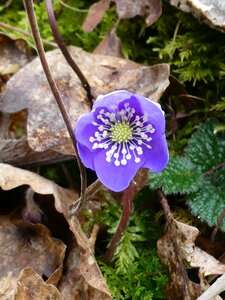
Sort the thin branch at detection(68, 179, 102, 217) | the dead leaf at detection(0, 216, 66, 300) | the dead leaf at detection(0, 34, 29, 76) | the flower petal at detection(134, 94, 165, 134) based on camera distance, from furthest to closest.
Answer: the dead leaf at detection(0, 34, 29, 76) < the dead leaf at detection(0, 216, 66, 300) < the thin branch at detection(68, 179, 102, 217) < the flower petal at detection(134, 94, 165, 134)

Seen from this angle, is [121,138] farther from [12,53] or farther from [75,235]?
[12,53]

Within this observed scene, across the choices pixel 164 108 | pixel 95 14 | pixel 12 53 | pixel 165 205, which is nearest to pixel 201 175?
pixel 165 205

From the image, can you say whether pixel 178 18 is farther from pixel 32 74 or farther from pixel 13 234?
pixel 13 234

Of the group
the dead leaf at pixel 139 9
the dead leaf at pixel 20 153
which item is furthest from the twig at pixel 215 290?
the dead leaf at pixel 139 9

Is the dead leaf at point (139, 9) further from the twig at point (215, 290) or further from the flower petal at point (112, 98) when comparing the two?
the twig at point (215, 290)

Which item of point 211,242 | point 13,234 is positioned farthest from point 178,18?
point 13,234

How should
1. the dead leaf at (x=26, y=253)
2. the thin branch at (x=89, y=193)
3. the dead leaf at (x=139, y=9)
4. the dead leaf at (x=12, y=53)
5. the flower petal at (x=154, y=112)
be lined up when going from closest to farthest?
the flower petal at (x=154, y=112), the thin branch at (x=89, y=193), the dead leaf at (x=26, y=253), the dead leaf at (x=139, y=9), the dead leaf at (x=12, y=53)

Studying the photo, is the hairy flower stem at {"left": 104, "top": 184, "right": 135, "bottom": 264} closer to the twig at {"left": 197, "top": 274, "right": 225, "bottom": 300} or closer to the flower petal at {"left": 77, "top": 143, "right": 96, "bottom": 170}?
the flower petal at {"left": 77, "top": 143, "right": 96, "bottom": 170}

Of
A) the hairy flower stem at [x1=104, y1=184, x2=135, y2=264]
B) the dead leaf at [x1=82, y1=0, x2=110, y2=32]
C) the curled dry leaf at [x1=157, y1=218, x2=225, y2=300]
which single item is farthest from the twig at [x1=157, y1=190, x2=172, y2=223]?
the dead leaf at [x1=82, y1=0, x2=110, y2=32]
